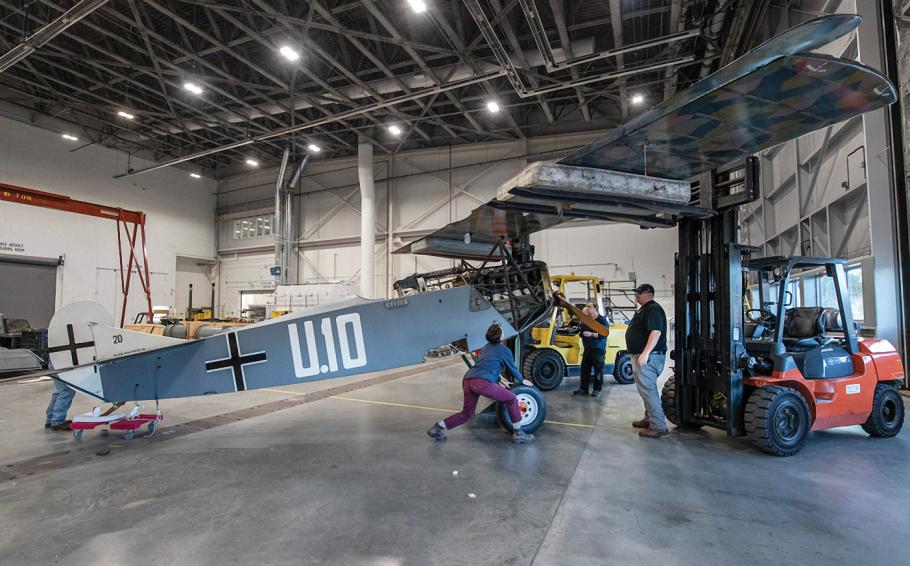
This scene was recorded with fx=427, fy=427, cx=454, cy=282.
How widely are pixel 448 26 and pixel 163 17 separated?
9640 mm

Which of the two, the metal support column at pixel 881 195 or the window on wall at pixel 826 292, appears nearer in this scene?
the metal support column at pixel 881 195

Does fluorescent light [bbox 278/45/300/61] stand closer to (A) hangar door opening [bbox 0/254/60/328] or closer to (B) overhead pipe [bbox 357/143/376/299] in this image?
(B) overhead pipe [bbox 357/143/376/299]

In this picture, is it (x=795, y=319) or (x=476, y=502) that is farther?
(x=795, y=319)

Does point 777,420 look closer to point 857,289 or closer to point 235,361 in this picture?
point 235,361

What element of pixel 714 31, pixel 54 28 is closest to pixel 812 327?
pixel 714 31

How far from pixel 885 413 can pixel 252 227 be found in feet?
97.7

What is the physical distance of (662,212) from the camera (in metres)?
5.04

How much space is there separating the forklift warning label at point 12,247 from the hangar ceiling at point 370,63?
6.24m

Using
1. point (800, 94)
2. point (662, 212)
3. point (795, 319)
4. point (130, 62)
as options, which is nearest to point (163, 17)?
point (130, 62)

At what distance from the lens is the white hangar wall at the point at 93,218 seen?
19812 millimetres

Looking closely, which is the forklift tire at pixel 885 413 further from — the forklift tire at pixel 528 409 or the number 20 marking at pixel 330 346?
the number 20 marking at pixel 330 346

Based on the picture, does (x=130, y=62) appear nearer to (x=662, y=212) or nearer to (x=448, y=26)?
(x=448, y=26)

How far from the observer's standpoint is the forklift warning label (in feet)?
61.7

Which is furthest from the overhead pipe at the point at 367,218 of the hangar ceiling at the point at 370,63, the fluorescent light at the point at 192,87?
the fluorescent light at the point at 192,87
